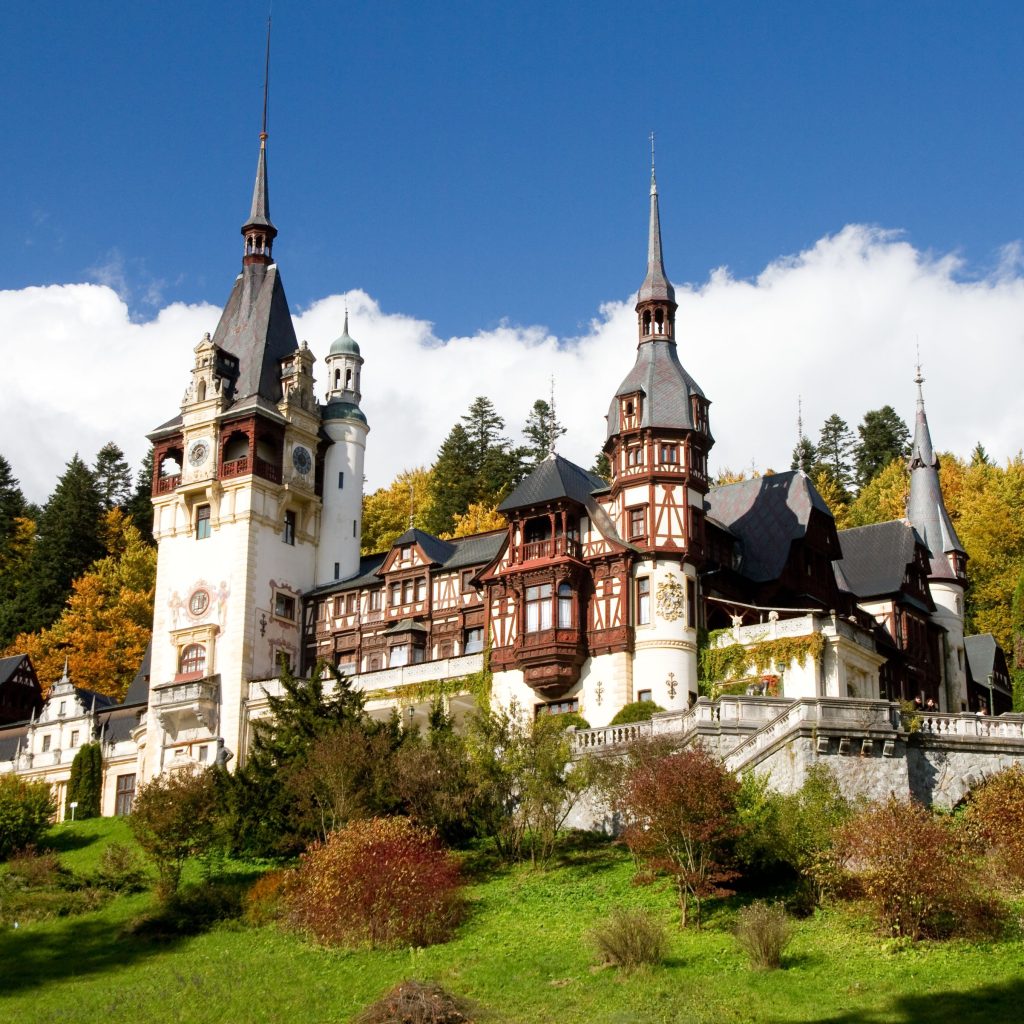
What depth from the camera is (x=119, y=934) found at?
3850cm

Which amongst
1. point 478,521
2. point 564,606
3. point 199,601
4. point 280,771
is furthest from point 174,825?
point 478,521

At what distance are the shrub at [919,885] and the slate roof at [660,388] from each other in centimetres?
2482

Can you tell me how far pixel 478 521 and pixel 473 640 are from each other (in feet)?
84.1

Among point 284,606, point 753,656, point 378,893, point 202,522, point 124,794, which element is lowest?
point 378,893

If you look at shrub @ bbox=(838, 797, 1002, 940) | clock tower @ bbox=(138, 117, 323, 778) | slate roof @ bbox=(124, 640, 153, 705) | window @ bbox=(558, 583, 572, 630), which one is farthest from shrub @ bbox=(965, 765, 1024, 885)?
slate roof @ bbox=(124, 640, 153, 705)

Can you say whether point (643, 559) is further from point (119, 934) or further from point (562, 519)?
point (119, 934)

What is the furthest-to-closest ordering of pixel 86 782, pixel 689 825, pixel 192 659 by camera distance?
pixel 192 659 < pixel 86 782 < pixel 689 825

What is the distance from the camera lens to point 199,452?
6462cm

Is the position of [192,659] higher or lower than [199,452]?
lower

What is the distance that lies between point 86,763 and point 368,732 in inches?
870

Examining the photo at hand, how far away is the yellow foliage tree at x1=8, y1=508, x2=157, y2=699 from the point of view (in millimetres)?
78312

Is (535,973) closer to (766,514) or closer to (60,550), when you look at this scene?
(766,514)

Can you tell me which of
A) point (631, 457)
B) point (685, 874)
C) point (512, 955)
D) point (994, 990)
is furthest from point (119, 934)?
point (631, 457)

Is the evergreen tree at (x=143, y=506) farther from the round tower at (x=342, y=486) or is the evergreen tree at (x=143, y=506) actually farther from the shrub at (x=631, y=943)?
the shrub at (x=631, y=943)
